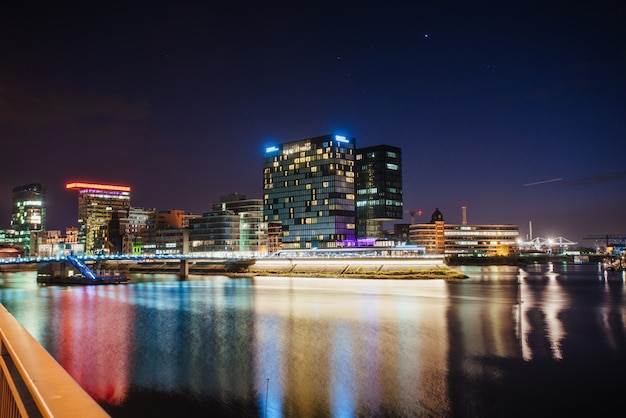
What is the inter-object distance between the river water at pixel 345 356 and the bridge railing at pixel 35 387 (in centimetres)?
2222

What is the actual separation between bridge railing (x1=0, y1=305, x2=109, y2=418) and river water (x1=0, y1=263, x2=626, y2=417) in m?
22.2

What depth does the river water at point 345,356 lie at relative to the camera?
2834 cm

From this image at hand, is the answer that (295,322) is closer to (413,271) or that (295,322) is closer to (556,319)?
(556,319)

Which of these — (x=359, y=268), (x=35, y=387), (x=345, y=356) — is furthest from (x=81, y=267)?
(x=35, y=387)

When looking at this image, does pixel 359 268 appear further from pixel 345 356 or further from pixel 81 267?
pixel 345 356

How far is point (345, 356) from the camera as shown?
40.3 meters

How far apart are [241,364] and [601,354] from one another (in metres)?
27.6

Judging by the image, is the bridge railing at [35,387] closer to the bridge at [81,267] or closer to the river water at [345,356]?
the river water at [345,356]

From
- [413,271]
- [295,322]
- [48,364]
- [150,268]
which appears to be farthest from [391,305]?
[150,268]

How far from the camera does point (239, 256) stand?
171125 millimetres

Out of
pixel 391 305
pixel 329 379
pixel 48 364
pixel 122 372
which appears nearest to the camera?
pixel 48 364

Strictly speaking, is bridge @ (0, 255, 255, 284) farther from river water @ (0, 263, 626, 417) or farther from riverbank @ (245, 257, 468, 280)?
river water @ (0, 263, 626, 417)

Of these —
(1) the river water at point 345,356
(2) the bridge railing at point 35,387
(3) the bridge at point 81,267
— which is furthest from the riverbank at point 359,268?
(2) the bridge railing at point 35,387

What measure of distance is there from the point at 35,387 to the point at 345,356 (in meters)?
37.7
